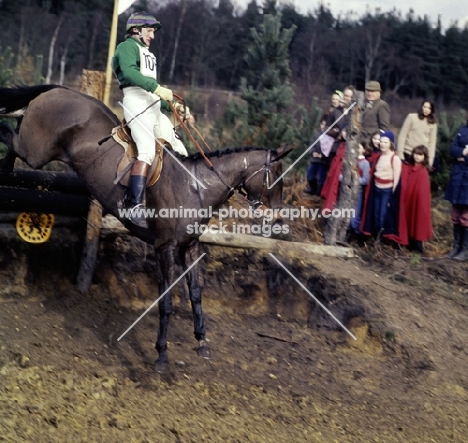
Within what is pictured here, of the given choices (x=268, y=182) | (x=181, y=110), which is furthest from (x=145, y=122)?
(x=268, y=182)

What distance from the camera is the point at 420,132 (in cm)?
1116

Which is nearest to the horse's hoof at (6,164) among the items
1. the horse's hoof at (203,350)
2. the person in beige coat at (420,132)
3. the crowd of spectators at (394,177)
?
the horse's hoof at (203,350)

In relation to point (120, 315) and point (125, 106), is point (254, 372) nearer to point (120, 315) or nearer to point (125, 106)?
point (120, 315)

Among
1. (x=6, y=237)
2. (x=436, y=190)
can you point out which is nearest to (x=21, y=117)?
(x=6, y=237)

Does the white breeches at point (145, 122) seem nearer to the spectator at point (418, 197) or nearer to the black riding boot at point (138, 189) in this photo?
the black riding boot at point (138, 189)

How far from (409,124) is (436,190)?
3.00 meters

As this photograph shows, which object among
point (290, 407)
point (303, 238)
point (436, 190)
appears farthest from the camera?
point (436, 190)

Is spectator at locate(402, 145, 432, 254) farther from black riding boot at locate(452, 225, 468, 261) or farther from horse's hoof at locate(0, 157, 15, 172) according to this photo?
horse's hoof at locate(0, 157, 15, 172)

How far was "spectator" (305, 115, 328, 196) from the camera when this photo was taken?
1163 cm

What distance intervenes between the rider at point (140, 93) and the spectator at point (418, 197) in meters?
4.88

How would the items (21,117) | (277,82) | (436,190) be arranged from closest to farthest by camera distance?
1. (21,117)
2. (277,82)
3. (436,190)

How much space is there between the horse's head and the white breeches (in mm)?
1050

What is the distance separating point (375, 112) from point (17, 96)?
19.0 ft

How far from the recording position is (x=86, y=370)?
21.6 ft
